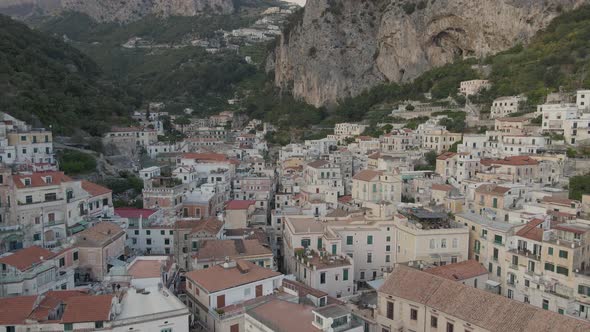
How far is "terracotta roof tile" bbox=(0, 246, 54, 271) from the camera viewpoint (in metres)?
21.9

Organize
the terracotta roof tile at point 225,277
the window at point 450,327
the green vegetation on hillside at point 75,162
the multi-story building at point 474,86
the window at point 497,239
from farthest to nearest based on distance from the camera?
the multi-story building at point 474,86
the green vegetation on hillside at point 75,162
the window at point 497,239
the terracotta roof tile at point 225,277
the window at point 450,327

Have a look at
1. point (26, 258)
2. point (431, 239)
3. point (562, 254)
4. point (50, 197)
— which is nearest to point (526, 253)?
point (562, 254)

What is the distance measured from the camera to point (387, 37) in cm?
9481

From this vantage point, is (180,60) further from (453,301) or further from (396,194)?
(453,301)

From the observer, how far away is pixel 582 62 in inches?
2366

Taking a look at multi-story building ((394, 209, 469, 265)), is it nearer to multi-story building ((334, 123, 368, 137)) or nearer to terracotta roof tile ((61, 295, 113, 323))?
terracotta roof tile ((61, 295, 113, 323))

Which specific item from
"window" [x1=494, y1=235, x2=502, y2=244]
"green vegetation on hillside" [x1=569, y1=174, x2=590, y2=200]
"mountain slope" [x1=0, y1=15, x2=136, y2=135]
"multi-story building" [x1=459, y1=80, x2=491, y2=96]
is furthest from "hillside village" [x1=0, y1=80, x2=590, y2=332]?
"multi-story building" [x1=459, y1=80, x2=491, y2=96]

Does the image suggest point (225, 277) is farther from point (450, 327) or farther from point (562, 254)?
point (562, 254)

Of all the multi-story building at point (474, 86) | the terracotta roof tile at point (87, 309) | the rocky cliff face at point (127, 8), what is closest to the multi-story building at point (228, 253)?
the terracotta roof tile at point (87, 309)

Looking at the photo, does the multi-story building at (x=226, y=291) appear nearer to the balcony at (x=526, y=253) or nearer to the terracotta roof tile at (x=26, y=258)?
the terracotta roof tile at (x=26, y=258)

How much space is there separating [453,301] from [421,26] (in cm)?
7640

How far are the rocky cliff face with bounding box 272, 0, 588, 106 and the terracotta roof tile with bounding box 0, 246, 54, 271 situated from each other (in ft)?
247

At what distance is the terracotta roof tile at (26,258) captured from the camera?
71.8 ft

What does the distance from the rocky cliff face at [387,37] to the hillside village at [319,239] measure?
26.4 meters
